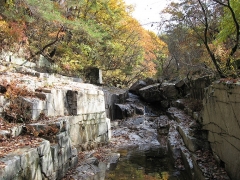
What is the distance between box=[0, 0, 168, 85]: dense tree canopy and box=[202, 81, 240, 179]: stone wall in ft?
15.4

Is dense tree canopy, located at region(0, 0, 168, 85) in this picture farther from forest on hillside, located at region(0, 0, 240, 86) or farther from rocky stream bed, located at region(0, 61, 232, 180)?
rocky stream bed, located at region(0, 61, 232, 180)

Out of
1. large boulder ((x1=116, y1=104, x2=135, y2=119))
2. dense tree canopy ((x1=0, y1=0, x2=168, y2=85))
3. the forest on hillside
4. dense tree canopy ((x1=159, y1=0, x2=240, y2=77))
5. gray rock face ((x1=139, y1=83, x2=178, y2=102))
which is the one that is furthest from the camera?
gray rock face ((x1=139, y1=83, x2=178, y2=102))

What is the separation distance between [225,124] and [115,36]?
55.6 feet

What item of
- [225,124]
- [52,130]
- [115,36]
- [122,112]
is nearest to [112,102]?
[122,112]

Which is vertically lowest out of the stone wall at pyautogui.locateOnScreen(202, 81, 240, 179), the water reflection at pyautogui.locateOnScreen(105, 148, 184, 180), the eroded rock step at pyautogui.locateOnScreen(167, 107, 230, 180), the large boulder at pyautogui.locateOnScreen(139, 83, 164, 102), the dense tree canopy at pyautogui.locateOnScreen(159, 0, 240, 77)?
the water reflection at pyautogui.locateOnScreen(105, 148, 184, 180)

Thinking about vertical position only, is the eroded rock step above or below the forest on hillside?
below

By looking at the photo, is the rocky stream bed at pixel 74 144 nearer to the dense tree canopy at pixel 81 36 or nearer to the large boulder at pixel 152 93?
the dense tree canopy at pixel 81 36

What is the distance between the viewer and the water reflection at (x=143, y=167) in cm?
712

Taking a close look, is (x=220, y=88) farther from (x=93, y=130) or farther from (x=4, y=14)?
(x=4, y=14)

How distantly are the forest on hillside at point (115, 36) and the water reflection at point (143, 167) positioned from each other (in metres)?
3.85

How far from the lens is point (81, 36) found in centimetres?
1622

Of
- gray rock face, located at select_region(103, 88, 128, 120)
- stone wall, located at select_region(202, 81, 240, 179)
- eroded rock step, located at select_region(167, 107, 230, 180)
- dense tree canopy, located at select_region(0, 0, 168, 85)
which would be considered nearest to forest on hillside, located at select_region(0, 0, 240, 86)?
dense tree canopy, located at select_region(0, 0, 168, 85)

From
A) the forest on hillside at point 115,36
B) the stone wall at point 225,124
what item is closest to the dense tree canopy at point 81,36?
the forest on hillside at point 115,36

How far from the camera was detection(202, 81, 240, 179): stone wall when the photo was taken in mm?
5055
